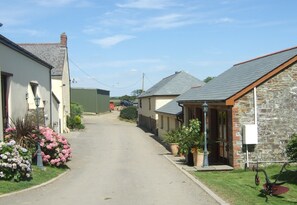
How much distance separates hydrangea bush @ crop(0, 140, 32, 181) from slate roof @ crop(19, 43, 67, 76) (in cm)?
2687

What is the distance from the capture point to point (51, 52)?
4309cm

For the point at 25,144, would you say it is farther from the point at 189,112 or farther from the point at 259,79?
the point at 189,112

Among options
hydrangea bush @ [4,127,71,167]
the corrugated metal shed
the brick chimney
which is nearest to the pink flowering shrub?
hydrangea bush @ [4,127,71,167]

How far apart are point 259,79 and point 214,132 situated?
4.14 metres

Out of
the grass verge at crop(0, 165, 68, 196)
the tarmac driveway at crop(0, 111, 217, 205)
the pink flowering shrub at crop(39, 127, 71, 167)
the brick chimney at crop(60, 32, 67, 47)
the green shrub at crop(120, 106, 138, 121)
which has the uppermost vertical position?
the brick chimney at crop(60, 32, 67, 47)

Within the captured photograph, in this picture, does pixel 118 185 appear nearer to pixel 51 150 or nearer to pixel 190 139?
pixel 51 150

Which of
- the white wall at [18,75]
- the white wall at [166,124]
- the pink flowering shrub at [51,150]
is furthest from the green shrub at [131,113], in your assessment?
the pink flowering shrub at [51,150]

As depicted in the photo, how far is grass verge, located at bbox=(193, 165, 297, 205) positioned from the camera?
11.2 m

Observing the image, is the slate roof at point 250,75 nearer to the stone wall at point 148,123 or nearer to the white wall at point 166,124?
the white wall at point 166,124

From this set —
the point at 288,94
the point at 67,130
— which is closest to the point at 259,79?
the point at 288,94

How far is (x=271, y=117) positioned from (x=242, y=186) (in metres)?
5.28

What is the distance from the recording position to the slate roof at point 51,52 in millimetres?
40875

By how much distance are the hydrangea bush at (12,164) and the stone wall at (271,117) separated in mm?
8125

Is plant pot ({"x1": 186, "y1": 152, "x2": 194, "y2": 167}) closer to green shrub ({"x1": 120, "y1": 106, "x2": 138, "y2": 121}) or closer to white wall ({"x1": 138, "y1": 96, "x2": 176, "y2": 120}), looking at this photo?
white wall ({"x1": 138, "y1": 96, "x2": 176, "y2": 120})
